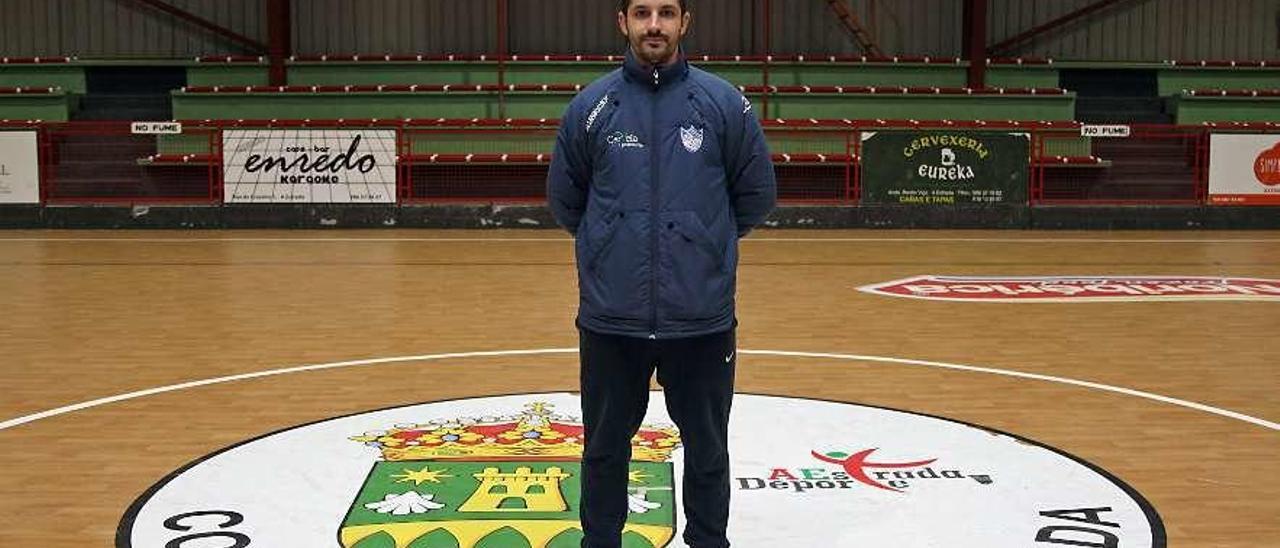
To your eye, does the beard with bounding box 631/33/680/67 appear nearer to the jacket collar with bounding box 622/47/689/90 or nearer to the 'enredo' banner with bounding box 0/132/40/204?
the jacket collar with bounding box 622/47/689/90

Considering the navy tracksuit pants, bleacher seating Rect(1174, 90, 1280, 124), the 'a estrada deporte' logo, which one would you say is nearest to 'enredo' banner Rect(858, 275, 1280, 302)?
the 'a estrada deporte' logo

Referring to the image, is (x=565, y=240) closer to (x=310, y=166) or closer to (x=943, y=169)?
(x=310, y=166)

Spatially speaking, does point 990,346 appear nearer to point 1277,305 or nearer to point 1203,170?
point 1277,305

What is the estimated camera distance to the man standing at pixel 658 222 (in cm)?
354

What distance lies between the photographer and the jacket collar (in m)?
3.58

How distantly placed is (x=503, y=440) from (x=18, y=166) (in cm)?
1490

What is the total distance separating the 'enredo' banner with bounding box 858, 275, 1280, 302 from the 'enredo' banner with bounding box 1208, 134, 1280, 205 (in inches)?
261

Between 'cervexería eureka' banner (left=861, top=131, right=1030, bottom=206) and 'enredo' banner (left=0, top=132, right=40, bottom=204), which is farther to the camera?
'cervexería eureka' banner (left=861, top=131, right=1030, bottom=206)

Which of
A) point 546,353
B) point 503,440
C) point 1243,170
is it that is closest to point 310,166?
point 546,353

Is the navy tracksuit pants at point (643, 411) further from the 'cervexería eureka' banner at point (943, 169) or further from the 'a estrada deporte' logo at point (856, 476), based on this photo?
the 'cervexería eureka' banner at point (943, 169)

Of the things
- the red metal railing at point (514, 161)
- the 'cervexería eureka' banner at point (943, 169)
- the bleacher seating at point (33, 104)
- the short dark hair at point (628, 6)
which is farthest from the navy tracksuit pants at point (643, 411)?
the bleacher seating at point (33, 104)

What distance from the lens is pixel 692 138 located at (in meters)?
3.57

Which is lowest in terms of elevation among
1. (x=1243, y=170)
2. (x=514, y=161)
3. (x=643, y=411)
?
(x=643, y=411)

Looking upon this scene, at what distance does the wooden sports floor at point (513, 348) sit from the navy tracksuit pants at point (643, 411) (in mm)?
1704
